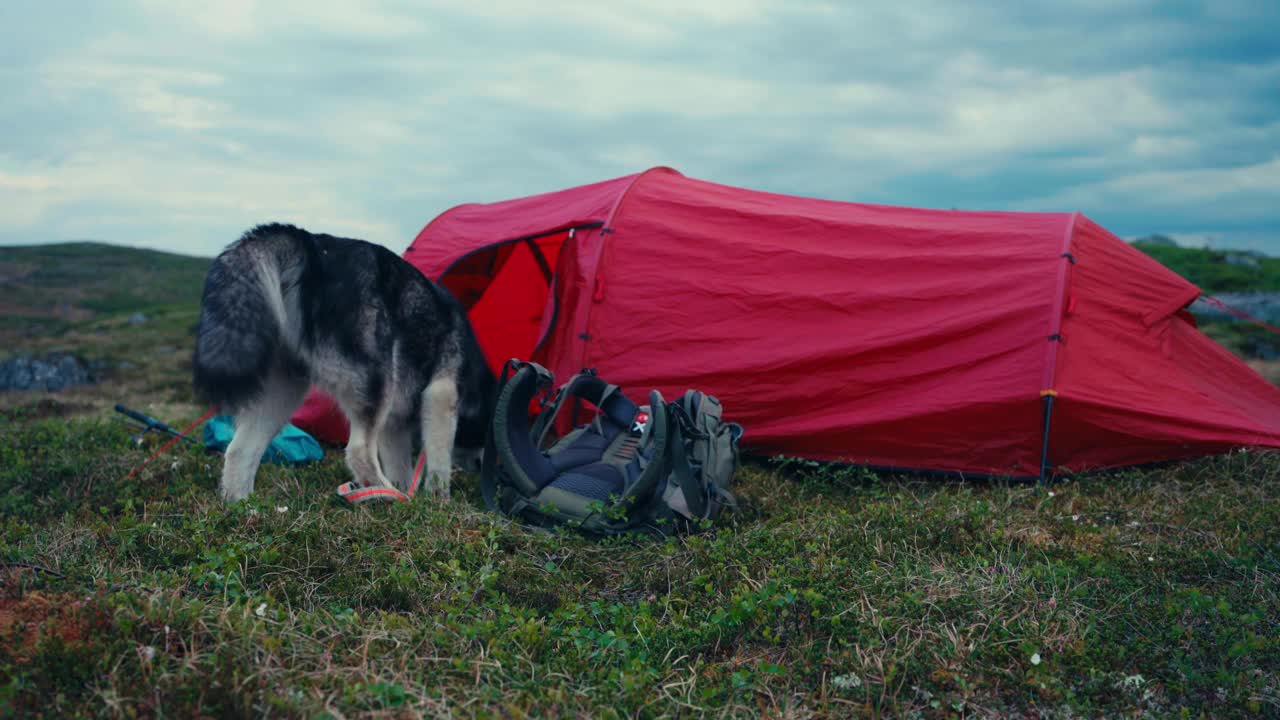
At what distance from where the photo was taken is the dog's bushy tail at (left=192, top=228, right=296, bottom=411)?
4.09 m

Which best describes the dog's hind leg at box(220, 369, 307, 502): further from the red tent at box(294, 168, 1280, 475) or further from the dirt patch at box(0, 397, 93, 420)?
the dirt patch at box(0, 397, 93, 420)

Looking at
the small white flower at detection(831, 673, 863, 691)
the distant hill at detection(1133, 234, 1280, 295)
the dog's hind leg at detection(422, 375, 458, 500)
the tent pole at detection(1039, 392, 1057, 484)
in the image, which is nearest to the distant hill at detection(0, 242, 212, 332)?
the dog's hind leg at detection(422, 375, 458, 500)

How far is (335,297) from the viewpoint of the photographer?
4832mm

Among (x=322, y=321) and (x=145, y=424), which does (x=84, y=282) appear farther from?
(x=322, y=321)

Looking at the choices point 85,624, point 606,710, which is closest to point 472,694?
point 606,710

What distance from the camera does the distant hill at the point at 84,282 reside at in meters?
25.4

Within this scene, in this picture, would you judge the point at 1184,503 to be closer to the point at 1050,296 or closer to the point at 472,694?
the point at 1050,296

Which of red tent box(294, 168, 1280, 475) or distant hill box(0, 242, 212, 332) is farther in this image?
distant hill box(0, 242, 212, 332)

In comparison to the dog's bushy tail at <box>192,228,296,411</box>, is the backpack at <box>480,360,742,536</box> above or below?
below

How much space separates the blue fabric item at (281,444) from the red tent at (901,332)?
6.27 feet

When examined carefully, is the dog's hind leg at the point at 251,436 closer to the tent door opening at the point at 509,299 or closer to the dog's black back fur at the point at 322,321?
→ the dog's black back fur at the point at 322,321

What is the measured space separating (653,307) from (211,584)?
11.6 feet

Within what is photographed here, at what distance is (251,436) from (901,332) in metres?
4.21

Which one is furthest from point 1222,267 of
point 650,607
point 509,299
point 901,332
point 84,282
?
point 84,282
